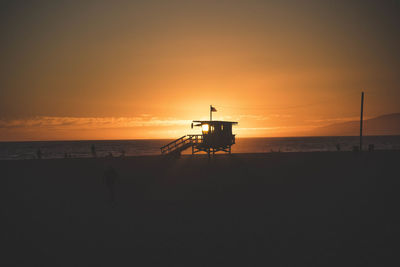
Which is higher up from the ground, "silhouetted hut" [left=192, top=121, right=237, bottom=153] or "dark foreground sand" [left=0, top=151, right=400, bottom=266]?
"silhouetted hut" [left=192, top=121, right=237, bottom=153]

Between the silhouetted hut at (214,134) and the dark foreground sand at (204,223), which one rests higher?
the silhouetted hut at (214,134)

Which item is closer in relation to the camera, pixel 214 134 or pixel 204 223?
pixel 204 223

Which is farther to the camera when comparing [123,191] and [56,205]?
[123,191]

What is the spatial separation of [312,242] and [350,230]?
1973 millimetres


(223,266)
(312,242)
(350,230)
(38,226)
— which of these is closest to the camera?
(223,266)

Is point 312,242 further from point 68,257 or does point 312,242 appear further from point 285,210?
point 68,257

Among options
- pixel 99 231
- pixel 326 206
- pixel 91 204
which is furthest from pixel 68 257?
pixel 326 206

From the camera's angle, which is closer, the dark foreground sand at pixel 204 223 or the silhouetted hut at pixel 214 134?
the dark foreground sand at pixel 204 223

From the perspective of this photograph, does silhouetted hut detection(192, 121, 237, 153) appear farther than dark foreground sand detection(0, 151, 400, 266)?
Yes

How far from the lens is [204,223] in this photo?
9258mm

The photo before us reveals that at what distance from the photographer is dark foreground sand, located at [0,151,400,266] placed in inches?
266

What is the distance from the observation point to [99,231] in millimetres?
8734

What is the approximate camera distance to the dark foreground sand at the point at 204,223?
22.2 feet

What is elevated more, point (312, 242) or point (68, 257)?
point (312, 242)
